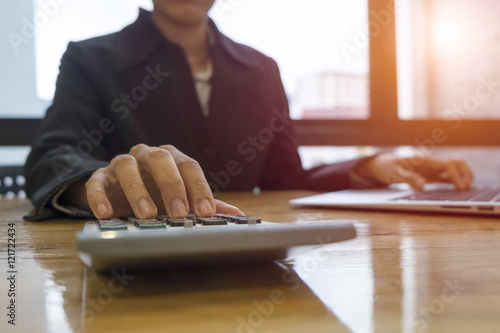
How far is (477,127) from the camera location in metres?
1.81

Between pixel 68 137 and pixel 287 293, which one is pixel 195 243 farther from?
pixel 68 137

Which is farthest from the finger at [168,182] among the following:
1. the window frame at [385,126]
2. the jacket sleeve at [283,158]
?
the window frame at [385,126]

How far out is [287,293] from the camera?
253mm

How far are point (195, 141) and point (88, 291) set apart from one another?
92 cm

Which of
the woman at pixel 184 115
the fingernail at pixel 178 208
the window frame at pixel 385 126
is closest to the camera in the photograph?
the fingernail at pixel 178 208

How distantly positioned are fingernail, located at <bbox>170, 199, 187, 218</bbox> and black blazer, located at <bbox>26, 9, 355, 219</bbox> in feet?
1.66

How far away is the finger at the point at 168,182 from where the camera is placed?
1.25ft

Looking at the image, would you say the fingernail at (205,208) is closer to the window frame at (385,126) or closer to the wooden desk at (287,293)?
the wooden desk at (287,293)

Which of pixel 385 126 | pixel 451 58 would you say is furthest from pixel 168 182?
pixel 451 58

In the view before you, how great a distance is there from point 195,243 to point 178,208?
15 cm

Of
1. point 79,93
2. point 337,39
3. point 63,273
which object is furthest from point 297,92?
point 63,273

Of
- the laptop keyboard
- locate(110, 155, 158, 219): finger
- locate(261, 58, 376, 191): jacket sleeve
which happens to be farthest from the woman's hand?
locate(261, 58, 376, 191): jacket sleeve

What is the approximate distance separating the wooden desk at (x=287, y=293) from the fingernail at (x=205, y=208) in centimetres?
9

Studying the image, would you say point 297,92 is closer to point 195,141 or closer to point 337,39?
point 337,39
